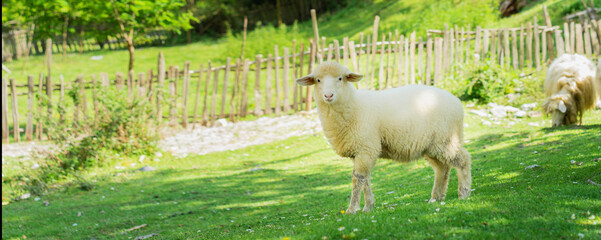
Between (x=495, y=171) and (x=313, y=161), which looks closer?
(x=495, y=171)

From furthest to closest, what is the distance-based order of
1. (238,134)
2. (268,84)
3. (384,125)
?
(268,84) < (238,134) < (384,125)

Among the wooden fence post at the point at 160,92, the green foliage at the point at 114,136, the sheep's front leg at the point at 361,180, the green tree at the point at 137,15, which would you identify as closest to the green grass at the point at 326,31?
the green tree at the point at 137,15

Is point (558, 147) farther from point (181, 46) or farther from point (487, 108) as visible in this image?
point (181, 46)

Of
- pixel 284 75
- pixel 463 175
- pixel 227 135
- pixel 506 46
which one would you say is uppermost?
pixel 506 46

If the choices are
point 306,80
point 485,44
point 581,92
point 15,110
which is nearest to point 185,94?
point 15,110

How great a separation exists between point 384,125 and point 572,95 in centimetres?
671

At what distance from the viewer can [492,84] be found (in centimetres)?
1450

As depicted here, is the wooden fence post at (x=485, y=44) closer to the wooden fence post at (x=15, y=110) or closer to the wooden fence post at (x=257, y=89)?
the wooden fence post at (x=257, y=89)

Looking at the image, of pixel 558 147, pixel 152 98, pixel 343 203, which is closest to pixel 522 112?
pixel 558 147

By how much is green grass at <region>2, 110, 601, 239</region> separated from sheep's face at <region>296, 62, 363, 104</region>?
1260 mm

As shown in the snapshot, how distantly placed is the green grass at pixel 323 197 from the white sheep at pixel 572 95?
395mm

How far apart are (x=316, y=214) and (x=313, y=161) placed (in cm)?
468

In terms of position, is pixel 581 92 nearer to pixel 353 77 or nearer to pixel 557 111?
pixel 557 111

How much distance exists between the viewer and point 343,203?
7.11 m
